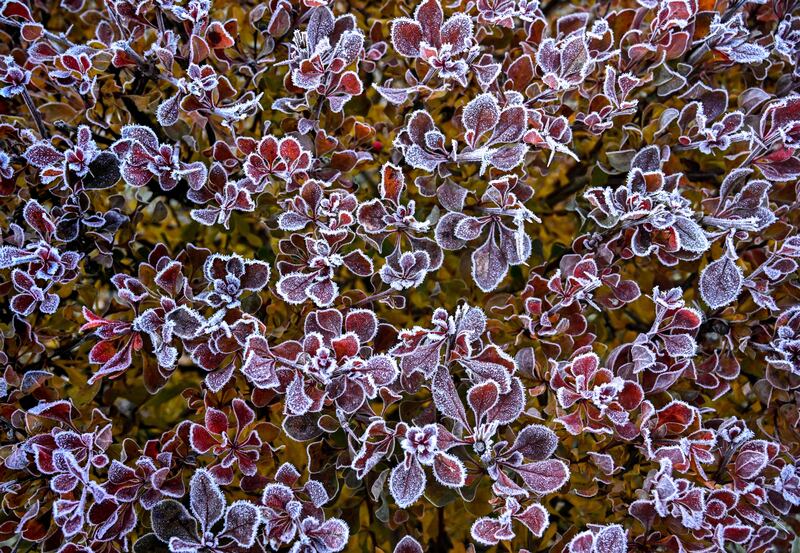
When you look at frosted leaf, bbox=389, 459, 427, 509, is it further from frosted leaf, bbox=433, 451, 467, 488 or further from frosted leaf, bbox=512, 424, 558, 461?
frosted leaf, bbox=512, 424, 558, 461

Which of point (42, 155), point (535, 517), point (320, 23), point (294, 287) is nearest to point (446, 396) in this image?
point (535, 517)

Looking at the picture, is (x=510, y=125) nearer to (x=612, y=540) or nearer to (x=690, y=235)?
(x=690, y=235)

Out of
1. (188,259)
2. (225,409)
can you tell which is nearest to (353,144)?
(188,259)

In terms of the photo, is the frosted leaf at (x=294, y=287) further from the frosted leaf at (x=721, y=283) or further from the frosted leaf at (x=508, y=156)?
the frosted leaf at (x=721, y=283)

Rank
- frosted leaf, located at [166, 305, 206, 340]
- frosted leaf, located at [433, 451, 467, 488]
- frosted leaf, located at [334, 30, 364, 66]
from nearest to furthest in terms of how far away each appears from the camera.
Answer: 1. frosted leaf, located at [433, 451, 467, 488]
2. frosted leaf, located at [166, 305, 206, 340]
3. frosted leaf, located at [334, 30, 364, 66]

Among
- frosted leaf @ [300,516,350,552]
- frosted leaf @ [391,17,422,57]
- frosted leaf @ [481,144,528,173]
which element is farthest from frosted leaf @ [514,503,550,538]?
frosted leaf @ [391,17,422,57]

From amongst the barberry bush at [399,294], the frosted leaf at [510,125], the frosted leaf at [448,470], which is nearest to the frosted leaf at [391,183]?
the barberry bush at [399,294]

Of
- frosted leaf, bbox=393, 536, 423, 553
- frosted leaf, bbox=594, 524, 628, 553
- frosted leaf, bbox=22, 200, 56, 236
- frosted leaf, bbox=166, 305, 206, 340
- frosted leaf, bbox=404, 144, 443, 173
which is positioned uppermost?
frosted leaf, bbox=404, 144, 443, 173
